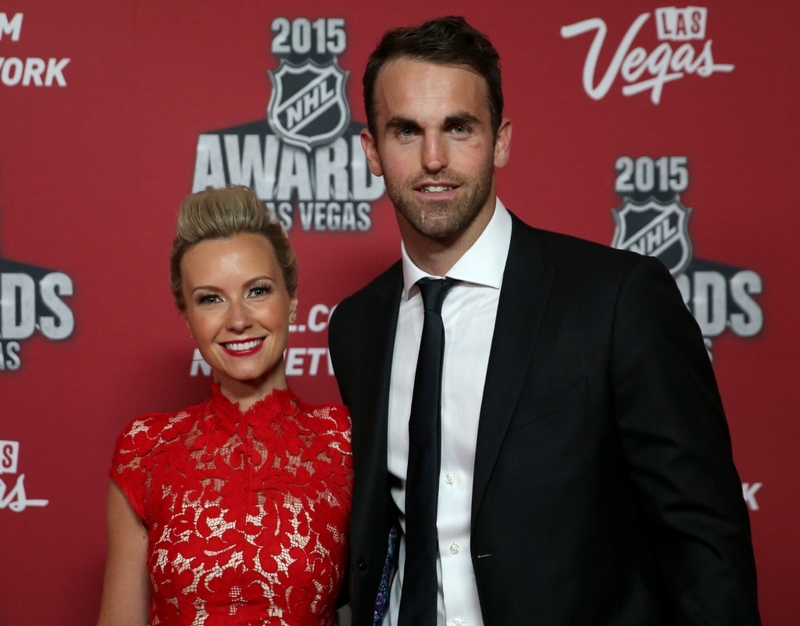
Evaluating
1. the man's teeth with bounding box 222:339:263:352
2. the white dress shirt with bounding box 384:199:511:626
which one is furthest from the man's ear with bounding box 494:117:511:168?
the man's teeth with bounding box 222:339:263:352

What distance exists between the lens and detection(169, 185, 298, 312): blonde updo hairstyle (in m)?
1.91

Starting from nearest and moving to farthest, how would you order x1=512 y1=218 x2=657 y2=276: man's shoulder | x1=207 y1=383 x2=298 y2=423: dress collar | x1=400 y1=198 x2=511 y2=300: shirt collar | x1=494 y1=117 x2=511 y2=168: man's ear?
x1=512 y1=218 x2=657 y2=276: man's shoulder
x1=400 y1=198 x2=511 y2=300: shirt collar
x1=494 y1=117 x2=511 y2=168: man's ear
x1=207 y1=383 x2=298 y2=423: dress collar

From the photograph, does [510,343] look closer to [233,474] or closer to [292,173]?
[233,474]

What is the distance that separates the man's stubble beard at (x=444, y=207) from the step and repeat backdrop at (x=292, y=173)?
0.78 meters

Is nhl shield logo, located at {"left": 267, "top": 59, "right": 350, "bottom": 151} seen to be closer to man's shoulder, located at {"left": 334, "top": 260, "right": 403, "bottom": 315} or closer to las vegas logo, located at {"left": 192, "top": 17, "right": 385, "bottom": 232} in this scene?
las vegas logo, located at {"left": 192, "top": 17, "right": 385, "bottom": 232}

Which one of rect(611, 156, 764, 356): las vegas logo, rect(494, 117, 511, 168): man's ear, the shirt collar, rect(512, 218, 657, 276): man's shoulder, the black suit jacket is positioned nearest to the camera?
the black suit jacket

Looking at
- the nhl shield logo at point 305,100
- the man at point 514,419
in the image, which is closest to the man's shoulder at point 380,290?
the man at point 514,419

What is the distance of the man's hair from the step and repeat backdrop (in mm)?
693

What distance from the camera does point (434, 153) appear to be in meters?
1.68

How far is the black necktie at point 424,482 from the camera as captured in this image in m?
1.63

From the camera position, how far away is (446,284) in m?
1.74

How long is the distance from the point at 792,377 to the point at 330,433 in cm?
122

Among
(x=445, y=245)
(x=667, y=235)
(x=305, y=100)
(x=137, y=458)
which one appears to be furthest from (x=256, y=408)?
(x=667, y=235)

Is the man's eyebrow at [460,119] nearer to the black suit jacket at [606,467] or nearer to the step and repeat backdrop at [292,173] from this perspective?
the black suit jacket at [606,467]
